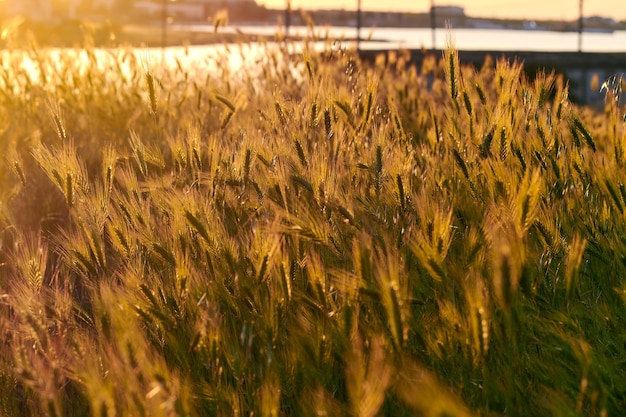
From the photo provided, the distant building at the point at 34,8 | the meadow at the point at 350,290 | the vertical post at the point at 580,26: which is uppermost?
the distant building at the point at 34,8

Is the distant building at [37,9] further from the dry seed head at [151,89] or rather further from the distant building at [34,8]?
the dry seed head at [151,89]

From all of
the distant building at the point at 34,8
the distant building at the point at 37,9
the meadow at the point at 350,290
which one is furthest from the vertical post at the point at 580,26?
the distant building at the point at 34,8

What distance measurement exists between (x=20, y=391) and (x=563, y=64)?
13.2 m

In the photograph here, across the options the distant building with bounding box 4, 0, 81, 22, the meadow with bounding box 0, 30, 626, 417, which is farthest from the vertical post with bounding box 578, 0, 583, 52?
the distant building with bounding box 4, 0, 81, 22

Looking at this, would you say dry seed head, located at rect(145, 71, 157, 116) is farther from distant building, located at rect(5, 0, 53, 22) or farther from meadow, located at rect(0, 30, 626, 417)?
distant building, located at rect(5, 0, 53, 22)

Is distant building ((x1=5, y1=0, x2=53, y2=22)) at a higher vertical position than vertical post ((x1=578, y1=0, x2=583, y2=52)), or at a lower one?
higher

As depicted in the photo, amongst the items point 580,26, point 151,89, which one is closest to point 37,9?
point 580,26

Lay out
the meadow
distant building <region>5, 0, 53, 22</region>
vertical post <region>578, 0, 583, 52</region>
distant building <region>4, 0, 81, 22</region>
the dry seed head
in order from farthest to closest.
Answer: distant building <region>5, 0, 53, 22</region>, distant building <region>4, 0, 81, 22</region>, vertical post <region>578, 0, 583, 52</region>, the dry seed head, the meadow

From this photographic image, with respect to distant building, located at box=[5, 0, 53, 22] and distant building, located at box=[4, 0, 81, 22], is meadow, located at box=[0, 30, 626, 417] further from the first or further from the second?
distant building, located at box=[5, 0, 53, 22]

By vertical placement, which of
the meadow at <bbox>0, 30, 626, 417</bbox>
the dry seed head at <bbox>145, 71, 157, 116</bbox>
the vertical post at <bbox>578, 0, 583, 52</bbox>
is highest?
the vertical post at <bbox>578, 0, 583, 52</bbox>

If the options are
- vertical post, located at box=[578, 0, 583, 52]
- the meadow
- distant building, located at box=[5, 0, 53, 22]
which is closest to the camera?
the meadow

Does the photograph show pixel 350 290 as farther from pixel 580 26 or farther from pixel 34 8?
pixel 34 8

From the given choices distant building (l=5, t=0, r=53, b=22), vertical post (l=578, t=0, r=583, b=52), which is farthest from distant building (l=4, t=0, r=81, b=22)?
vertical post (l=578, t=0, r=583, b=52)

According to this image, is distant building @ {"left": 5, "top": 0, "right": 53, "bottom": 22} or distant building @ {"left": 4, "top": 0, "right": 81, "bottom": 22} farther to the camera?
distant building @ {"left": 5, "top": 0, "right": 53, "bottom": 22}
